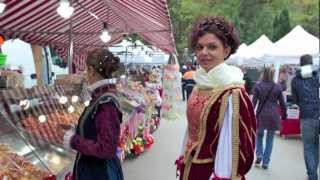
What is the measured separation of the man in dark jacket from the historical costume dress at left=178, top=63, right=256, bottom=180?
4.54 metres

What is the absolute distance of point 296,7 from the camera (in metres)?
42.2

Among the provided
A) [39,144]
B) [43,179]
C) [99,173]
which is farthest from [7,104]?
[99,173]

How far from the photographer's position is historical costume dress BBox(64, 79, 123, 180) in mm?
2963

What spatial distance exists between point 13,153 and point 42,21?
6.26 m

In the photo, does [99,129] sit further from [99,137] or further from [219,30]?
[219,30]

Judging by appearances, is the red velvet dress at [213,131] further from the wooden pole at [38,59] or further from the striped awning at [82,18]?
the wooden pole at [38,59]

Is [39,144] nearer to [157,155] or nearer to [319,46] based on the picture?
[157,155]

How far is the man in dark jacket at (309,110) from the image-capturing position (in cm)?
709

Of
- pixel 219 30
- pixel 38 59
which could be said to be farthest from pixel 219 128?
pixel 38 59

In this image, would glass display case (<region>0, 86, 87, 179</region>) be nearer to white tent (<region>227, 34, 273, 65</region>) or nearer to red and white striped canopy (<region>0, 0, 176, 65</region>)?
red and white striped canopy (<region>0, 0, 176, 65</region>)

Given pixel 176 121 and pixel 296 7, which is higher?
pixel 296 7

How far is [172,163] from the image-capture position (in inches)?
347

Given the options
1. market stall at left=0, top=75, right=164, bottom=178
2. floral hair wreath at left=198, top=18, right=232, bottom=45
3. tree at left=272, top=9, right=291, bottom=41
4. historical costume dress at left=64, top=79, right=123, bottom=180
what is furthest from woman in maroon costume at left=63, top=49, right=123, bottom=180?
tree at left=272, top=9, right=291, bottom=41

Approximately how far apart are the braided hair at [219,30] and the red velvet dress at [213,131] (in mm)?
297
